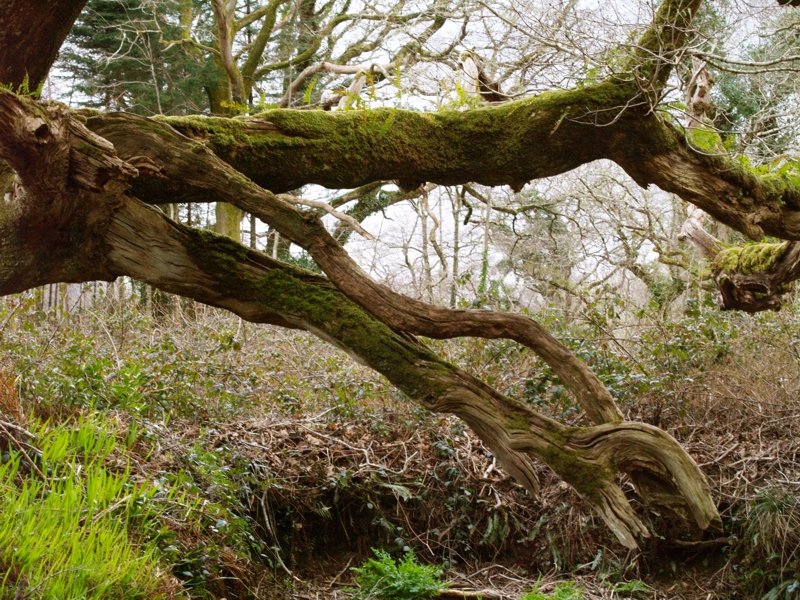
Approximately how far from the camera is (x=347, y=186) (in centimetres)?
486

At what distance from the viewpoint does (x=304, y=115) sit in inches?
182

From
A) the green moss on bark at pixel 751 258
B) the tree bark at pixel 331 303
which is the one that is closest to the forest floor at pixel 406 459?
the tree bark at pixel 331 303

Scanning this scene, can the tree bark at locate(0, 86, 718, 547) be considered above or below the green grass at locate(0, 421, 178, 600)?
above

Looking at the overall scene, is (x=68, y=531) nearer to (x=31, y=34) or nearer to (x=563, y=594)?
(x=31, y=34)

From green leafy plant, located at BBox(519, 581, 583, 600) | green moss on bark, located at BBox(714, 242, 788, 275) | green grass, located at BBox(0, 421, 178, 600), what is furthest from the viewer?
green moss on bark, located at BBox(714, 242, 788, 275)

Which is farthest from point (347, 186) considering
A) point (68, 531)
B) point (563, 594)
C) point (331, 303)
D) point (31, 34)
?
point (563, 594)

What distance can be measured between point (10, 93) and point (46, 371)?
3761 mm

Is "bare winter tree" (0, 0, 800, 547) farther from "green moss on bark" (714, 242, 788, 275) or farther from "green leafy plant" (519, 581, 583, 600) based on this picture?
"green moss on bark" (714, 242, 788, 275)

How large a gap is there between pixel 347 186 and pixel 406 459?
10.7ft

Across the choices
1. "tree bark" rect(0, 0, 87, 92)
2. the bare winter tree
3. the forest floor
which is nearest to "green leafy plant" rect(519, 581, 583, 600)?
the forest floor

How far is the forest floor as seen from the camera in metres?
5.63

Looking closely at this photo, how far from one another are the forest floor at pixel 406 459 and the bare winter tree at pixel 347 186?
1338mm

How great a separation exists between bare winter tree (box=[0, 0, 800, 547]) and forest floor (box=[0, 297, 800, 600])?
52.7 inches

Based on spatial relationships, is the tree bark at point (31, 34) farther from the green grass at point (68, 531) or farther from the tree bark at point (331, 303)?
the green grass at point (68, 531)
